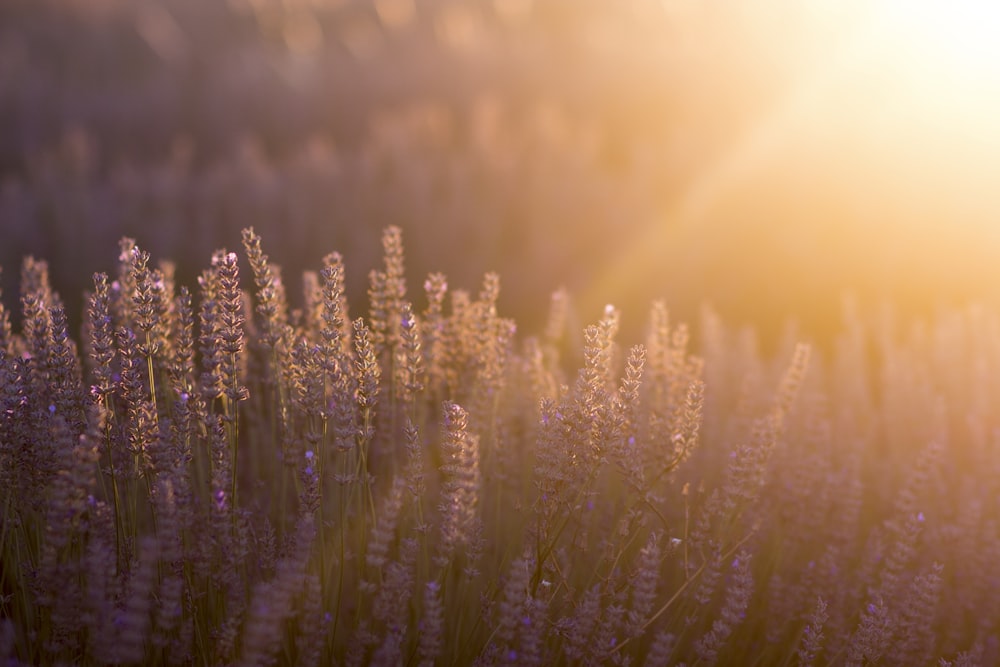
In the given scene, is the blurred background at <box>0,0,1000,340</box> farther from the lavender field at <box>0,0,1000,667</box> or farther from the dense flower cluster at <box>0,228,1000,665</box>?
the dense flower cluster at <box>0,228,1000,665</box>

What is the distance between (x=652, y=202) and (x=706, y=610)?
4.46m

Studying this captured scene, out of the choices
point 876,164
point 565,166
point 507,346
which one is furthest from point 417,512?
point 876,164

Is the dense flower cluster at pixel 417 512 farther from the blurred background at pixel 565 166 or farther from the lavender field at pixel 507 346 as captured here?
the blurred background at pixel 565 166

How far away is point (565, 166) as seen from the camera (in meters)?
6.49

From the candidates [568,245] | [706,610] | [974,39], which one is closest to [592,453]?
[706,610]

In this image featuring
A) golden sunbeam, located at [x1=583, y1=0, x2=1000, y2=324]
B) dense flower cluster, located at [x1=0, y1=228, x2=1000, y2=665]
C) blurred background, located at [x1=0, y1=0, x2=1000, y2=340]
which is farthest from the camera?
golden sunbeam, located at [x1=583, y1=0, x2=1000, y2=324]

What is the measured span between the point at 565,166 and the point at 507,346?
375cm

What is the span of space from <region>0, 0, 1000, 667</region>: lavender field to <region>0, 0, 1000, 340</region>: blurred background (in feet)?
0.12

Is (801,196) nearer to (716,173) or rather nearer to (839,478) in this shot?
(716,173)

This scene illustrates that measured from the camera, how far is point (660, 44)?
39.3 ft

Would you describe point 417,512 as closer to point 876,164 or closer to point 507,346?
point 507,346

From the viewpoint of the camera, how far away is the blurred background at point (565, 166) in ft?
18.9

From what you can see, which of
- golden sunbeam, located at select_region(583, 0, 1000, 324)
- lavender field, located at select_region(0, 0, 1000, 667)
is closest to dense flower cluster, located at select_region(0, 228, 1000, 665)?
lavender field, located at select_region(0, 0, 1000, 667)

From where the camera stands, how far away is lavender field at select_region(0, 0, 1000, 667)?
191 centimetres
